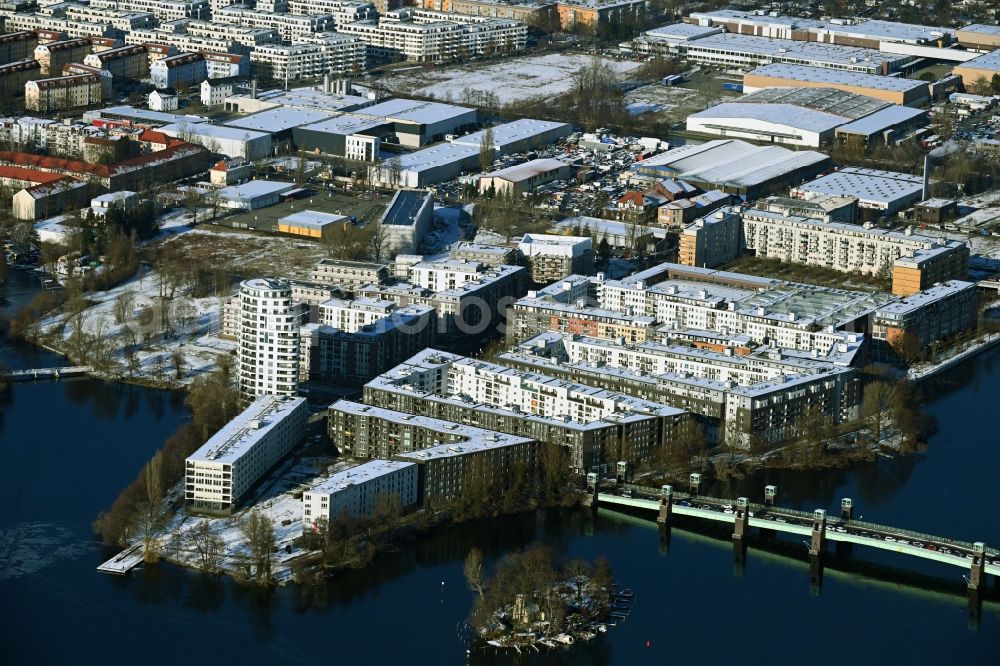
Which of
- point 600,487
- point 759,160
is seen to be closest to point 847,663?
point 600,487

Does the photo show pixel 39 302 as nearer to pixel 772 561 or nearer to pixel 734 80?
pixel 772 561

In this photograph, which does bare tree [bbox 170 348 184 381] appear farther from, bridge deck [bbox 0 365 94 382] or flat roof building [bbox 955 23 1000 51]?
flat roof building [bbox 955 23 1000 51]

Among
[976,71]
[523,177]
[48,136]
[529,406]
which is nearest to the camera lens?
[529,406]

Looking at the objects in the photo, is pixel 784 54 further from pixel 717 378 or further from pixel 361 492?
pixel 361 492

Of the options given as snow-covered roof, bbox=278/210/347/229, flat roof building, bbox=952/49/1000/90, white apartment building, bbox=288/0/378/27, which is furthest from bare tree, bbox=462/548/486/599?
white apartment building, bbox=288/0/378/27

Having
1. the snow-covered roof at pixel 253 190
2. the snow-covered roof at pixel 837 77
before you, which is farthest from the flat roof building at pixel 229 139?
the snow-covered roof at pixel 837 77

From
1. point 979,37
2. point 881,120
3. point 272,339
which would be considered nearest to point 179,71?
point 881,120
